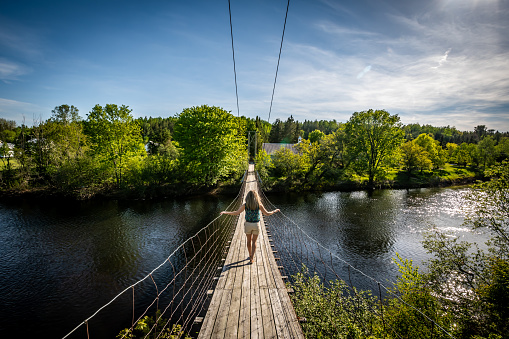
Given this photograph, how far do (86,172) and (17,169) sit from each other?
7418 millimetres

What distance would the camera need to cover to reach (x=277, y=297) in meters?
3.84

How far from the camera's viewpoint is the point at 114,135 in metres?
20.9

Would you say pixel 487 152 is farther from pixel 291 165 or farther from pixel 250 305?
pixel 250 305

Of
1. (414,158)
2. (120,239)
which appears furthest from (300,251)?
(414,158)

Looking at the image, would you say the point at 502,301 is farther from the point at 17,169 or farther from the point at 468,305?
the point at 17,169

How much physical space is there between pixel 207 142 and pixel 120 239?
1080 centimetres

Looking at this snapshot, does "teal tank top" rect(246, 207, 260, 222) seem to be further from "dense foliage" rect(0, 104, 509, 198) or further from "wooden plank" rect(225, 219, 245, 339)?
"dense foliage" rect(0, 104, 509, 198)

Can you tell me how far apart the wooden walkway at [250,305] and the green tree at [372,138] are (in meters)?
24.9

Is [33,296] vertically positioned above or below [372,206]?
below

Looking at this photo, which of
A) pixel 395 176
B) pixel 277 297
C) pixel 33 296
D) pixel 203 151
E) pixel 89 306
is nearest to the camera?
pixel 277 297

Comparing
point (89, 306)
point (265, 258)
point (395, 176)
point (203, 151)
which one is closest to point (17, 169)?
point (203, 151)

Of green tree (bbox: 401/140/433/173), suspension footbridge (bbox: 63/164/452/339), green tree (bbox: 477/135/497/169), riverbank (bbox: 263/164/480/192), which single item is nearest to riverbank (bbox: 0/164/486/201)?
riverbank (bbox: 263/164/480/192)

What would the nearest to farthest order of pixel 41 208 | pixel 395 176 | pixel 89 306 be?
pixel 89 306 < pixel 41 208 < pixel 395 176

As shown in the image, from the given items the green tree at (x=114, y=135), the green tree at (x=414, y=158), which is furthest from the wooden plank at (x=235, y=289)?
the green tree at (x=414, y=158)
